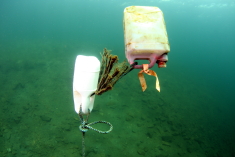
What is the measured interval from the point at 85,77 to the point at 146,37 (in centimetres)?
78

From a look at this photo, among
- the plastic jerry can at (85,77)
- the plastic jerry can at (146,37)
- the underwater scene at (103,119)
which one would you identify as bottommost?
the underwater scene at (103,119)

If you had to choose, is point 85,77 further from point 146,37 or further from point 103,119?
point 103,119

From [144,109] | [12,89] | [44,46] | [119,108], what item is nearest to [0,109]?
[12,89]

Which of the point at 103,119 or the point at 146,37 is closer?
the point at 146,37

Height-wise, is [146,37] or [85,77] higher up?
[146,37]

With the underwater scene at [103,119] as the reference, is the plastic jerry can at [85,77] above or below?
above

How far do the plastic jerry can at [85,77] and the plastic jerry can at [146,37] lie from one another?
1.33ft

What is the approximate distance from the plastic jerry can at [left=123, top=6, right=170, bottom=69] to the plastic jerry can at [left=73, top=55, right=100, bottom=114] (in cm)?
40

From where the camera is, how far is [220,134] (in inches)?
428

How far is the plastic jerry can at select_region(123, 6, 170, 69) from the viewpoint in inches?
69.7

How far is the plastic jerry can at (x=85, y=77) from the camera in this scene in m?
1.77

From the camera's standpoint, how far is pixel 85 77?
1795mm

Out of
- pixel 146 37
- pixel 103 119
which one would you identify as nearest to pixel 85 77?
pixel 146 37

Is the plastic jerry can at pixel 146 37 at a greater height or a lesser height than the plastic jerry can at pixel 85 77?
greater
